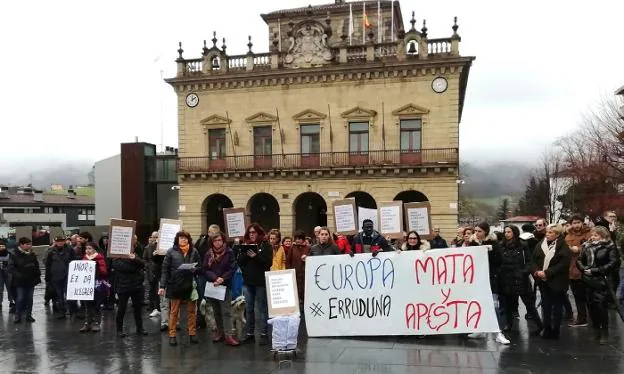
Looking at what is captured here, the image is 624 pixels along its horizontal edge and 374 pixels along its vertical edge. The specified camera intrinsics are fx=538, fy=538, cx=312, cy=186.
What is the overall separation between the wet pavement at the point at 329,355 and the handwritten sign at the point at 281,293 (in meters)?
0.65

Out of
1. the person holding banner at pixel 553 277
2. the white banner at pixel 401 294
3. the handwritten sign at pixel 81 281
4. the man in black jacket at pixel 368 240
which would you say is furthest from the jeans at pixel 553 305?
the handwritten sign at pixel 81 281

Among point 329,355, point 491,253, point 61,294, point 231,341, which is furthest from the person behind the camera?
point 61,294

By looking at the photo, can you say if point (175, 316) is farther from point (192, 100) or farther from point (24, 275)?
point (192, 100)

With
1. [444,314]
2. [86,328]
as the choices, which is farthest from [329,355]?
[86,328]

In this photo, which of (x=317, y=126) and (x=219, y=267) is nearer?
(x=219, y=267)

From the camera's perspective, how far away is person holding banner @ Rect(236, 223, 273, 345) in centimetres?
867

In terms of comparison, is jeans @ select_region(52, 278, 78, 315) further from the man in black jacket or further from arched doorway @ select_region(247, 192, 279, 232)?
arched doorway @ select_region(247, 192, 279, 232)

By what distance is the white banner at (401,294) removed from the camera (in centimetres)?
856

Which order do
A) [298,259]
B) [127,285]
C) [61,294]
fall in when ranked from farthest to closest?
[61,294] < [298,259] < [127,285]

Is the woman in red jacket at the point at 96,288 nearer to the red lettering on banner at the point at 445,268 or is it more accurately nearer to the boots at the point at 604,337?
the red lettering on banner at the point at 445,268

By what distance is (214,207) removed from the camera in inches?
1398

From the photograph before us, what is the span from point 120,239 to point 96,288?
58.7 inches

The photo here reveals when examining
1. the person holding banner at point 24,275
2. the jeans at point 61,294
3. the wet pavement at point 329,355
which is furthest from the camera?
the jeans at point 61,294

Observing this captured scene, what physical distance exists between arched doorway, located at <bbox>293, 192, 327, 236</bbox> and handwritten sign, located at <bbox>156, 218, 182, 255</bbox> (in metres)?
23.5
